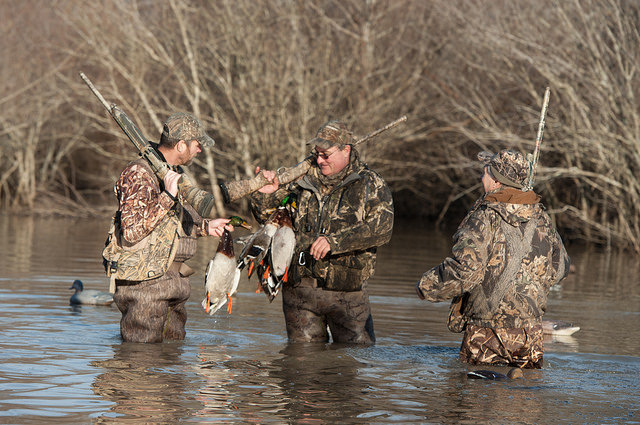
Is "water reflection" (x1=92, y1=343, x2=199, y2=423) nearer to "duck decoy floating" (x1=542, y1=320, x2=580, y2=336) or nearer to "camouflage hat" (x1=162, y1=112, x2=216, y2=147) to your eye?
"camouflage hat" (x1=162, y1=112, x2=216, y2=147)

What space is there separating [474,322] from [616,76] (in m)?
14.9

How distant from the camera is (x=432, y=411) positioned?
659cm

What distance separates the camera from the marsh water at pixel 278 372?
21.1 ft

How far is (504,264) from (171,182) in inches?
97.0

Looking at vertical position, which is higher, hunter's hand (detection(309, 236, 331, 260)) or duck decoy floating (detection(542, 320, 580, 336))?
hunter's hand (detection(309, 236, 331, 260))

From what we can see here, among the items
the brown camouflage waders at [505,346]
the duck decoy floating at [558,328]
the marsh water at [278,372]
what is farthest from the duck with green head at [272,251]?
the duck decoy floating at [558,328]

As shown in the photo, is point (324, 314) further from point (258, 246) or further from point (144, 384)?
point (144, 384)

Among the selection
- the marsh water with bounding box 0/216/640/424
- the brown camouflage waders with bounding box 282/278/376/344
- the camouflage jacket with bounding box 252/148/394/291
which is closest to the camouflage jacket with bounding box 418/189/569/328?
the marsh water with bounding box 0/216/640/424

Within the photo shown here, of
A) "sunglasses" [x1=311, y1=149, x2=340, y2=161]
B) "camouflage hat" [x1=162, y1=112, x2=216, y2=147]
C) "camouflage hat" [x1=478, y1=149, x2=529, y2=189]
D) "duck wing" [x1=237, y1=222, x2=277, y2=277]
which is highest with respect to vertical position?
"camouflage hat" [x1=162, y1=112, x2=216, y2=147]

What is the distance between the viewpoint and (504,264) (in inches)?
278

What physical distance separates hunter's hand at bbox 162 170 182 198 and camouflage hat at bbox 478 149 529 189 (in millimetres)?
2267

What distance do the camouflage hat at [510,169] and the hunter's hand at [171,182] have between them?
2267mm

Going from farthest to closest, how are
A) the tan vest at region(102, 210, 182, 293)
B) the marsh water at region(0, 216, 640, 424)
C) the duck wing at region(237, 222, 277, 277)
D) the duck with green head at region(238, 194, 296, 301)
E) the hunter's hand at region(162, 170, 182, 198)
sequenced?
the duck wing at region(237, 222, 277, 277), the duck with green head at region(238, 194, 296, 301), the tan vest at region(102, 210, 182, 293), the hunter's hand at region(162, 170, 182, 198), the marsh water at region(0, 216, 640, 424)

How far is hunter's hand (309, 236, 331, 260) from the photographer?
25.9 ft
